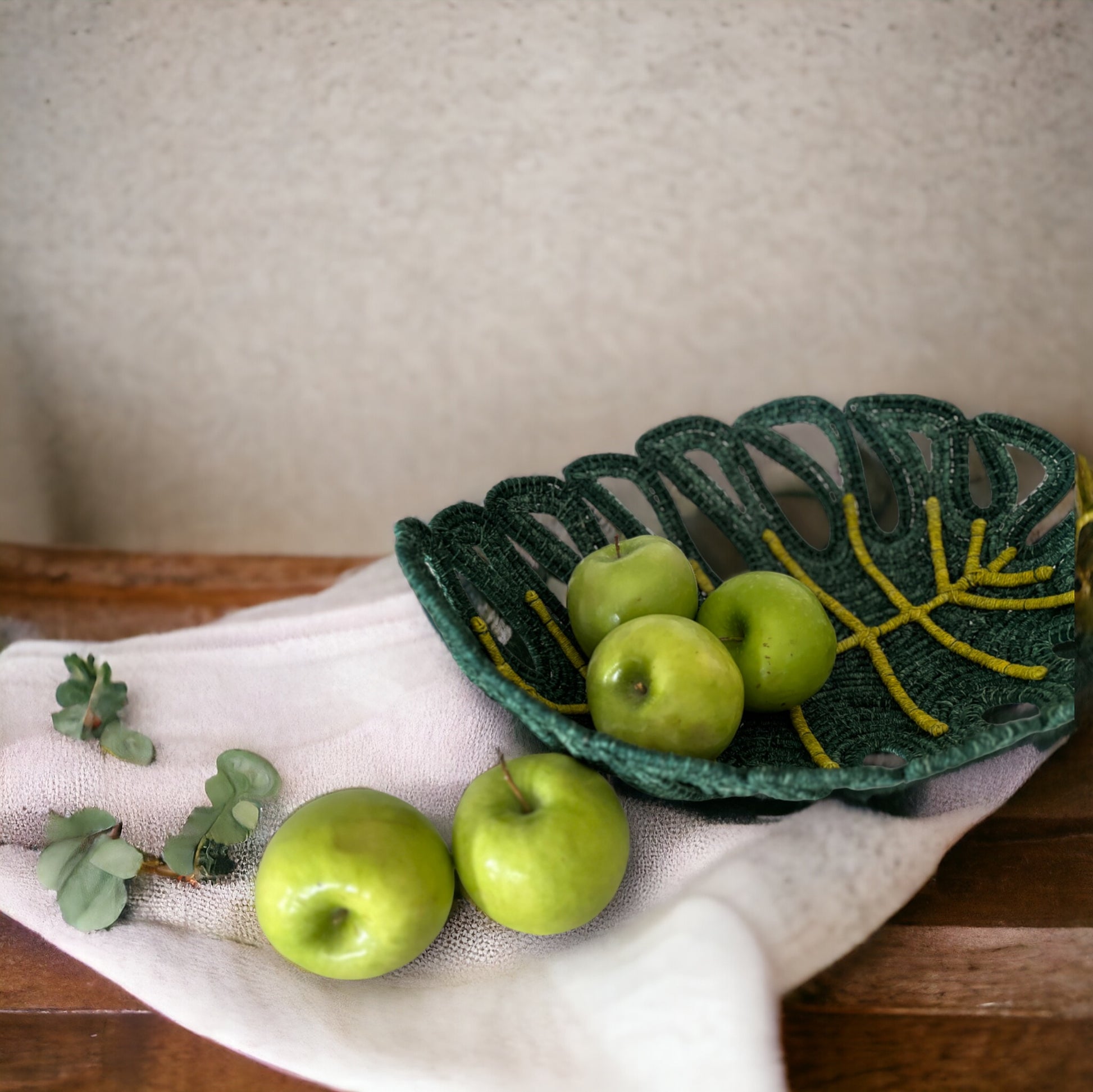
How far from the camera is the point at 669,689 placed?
489 millimetres

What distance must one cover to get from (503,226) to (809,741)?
549mm

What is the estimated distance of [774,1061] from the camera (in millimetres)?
408

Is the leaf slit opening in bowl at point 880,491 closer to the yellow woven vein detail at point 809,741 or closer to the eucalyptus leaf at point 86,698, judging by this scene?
the yellow woven vein detail at point 809,741

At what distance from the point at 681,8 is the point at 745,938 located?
28.5 inches

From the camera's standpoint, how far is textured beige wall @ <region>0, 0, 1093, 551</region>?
757 mm

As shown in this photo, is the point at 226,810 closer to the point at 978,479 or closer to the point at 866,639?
the point at 866,639

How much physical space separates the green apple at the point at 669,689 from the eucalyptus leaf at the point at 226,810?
22 centimetres

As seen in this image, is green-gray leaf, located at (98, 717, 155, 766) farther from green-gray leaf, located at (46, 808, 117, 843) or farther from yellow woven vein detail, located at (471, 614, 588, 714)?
yellow woven vein detail, located at (471, 614, 588, 714)

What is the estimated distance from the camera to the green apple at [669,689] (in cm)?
49

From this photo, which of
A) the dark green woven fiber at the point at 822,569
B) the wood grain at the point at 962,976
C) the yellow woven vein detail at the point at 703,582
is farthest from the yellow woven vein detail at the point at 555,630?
the wood grain at the point at 962,976

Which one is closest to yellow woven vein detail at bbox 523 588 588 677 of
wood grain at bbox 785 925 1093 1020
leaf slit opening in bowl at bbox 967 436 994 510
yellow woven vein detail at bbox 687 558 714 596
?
yellow woven vein detail at bbox 687 558 714 596

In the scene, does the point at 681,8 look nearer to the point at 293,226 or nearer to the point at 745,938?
the point at 293,226

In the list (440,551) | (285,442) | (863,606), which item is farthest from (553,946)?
(285,442)

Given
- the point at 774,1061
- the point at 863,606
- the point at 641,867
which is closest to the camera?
the point at 774,1061
